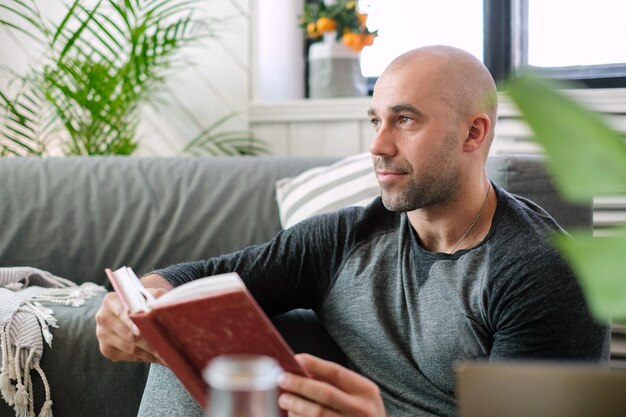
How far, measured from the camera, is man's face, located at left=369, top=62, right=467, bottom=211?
1470 millimetres

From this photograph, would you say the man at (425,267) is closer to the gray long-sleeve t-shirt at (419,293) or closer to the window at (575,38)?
the gray long-sleeve t-shirt at (419,293)

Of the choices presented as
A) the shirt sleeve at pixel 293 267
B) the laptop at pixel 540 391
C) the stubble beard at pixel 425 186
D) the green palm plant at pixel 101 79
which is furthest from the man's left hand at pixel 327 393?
the green palm plant at pixel 101 79

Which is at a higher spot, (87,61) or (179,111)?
(87,61)

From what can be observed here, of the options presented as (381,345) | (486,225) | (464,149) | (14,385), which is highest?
(464,149)

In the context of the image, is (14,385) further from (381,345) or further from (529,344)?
(529,344)

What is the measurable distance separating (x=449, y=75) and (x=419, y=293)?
377 millimetres

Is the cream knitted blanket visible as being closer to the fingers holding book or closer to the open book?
the fingers holding book

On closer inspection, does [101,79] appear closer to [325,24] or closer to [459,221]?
[325,24]

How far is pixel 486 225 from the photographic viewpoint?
1444 millimetres

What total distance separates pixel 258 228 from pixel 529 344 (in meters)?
1.09

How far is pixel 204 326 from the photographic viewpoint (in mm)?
862

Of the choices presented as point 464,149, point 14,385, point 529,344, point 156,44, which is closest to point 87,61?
point 156,44

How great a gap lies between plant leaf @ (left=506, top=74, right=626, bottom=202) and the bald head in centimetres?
115

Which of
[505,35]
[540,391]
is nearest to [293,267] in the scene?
[540,391]
